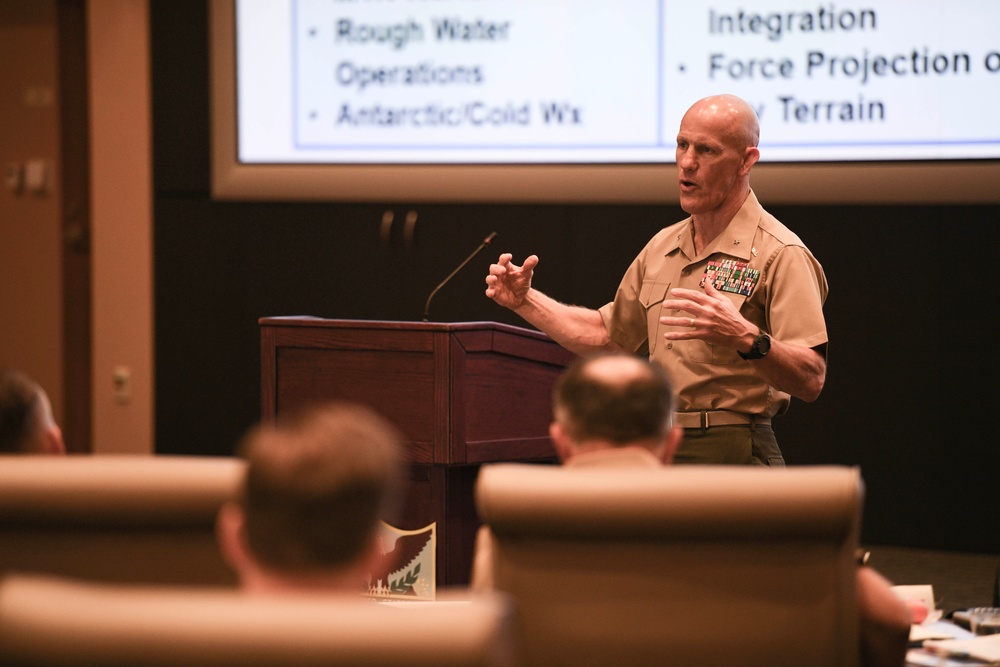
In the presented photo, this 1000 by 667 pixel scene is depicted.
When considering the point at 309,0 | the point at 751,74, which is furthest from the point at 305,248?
the point at 751,74

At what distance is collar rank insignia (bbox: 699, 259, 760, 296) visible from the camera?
2900mm

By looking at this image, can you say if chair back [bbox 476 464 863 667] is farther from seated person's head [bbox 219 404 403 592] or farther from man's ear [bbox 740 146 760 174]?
man's ear [bbox 740 146 760 174]

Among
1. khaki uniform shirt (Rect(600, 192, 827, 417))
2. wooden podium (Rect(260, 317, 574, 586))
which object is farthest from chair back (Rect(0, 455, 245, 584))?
khaki uniform shirt (Rect(600, 192, 827, 417))

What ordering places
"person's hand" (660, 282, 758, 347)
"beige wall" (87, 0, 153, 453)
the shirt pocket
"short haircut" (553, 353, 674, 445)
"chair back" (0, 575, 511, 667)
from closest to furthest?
"chair back" (0, 575, 511, 667), "short haircut" (553, 353, 674, 445), "person's hand" (660, 282, 758, 347), the shirt pocket, "beige wall" (87, 0, 153, 453)

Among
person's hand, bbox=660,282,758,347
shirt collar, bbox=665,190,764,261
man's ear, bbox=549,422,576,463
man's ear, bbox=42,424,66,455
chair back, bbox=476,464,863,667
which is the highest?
shirt collar, bbox=665,190,764,261

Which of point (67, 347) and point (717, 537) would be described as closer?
point (717, 537)

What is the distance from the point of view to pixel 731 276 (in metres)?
2.94

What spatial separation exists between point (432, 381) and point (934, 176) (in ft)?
8.13

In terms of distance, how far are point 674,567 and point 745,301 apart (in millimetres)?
1362

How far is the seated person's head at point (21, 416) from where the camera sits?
72.9 inches

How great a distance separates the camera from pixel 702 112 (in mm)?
2992

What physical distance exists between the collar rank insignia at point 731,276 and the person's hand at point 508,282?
1.47ft

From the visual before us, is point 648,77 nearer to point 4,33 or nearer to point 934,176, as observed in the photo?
point 934,176

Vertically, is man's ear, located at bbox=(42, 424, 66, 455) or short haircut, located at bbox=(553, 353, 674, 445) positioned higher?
short haircut, located at bbox=(553, 353, 674, 445)
